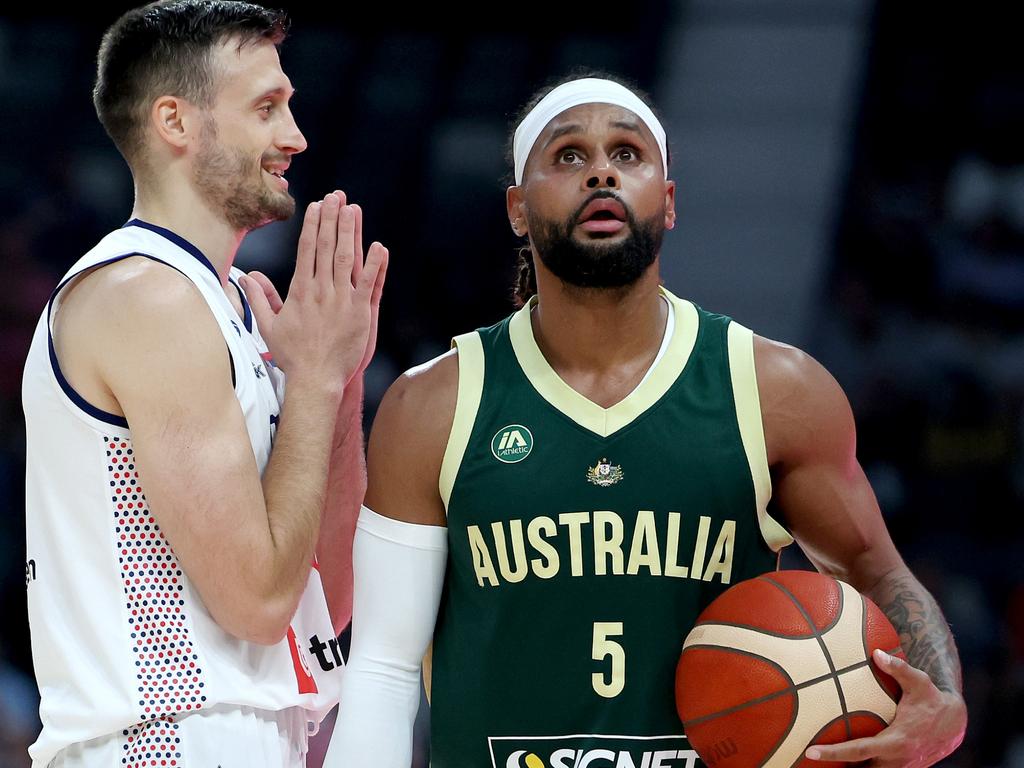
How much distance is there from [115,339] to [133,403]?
13 cm

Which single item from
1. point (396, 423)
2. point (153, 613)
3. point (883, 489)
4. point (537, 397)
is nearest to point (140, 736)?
point (153, 613)

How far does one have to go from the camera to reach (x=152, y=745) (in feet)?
8.61

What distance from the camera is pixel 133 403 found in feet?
8.56

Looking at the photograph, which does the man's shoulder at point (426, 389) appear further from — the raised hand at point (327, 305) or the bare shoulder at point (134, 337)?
the bare shoulder at point (134, 337)

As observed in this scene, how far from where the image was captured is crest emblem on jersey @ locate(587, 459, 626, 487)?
113 inches

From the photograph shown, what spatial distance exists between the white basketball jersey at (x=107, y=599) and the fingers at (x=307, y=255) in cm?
26

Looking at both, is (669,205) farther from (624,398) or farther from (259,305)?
(259,305)

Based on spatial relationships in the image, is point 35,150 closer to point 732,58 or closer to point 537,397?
point 732,58

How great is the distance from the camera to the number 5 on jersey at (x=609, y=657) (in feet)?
9.29

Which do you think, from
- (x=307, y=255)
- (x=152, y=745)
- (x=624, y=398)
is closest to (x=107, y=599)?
(x=152, y=745)

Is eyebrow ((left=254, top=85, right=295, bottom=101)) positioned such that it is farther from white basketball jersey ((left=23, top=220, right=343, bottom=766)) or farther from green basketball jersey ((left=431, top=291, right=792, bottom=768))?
green basketball jersey ((left=431, top=291, right=792, bottom=768))

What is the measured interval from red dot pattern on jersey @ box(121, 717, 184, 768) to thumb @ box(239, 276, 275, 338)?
2.92ft

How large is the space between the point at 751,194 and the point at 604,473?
708cm

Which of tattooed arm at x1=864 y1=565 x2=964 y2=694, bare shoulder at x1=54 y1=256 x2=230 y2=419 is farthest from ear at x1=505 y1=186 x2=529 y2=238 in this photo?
tattooed arm at x1=864 y1=565 x2=964 y2=694
